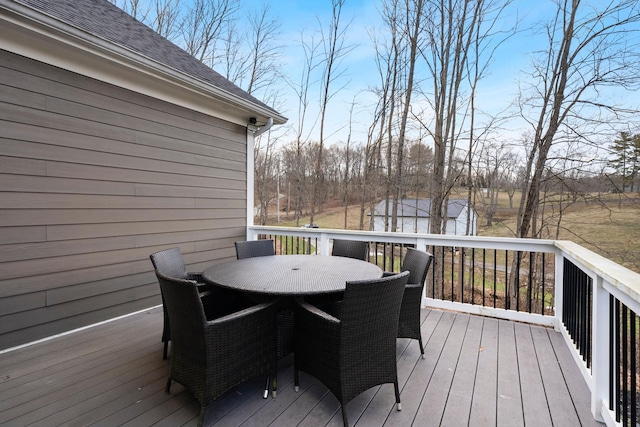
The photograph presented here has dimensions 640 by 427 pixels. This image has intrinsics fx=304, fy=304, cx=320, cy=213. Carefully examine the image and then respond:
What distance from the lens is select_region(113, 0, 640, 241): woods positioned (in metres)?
5.20

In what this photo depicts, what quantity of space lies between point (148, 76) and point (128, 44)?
326 millimetres

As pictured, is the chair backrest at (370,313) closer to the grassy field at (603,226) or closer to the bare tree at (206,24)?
the grassy field at (603,226)

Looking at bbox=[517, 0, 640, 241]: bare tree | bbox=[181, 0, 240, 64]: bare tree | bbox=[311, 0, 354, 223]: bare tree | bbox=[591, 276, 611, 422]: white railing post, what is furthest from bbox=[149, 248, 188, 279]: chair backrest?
bbox=[181, 0, 240, 64]: bare tree

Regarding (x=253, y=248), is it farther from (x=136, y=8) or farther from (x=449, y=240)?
(x=136, y=8)

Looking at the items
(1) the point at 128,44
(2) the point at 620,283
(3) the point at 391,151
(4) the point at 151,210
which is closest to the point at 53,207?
(4) the point at 151,210

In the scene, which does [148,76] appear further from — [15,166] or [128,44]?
[15,166]

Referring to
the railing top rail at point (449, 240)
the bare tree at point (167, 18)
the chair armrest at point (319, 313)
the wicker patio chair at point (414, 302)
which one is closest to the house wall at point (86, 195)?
the railing top rail at point (449, 240)

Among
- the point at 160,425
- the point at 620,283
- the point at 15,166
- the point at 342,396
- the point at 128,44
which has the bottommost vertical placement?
the point at 160,425

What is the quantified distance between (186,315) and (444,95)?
22.2ft

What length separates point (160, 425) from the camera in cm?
169

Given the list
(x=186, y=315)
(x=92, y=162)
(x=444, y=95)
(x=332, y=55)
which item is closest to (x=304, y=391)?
(x=186, y=315)

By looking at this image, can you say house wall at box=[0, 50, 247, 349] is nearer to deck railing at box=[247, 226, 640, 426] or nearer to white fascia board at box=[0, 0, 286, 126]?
white fascia board at box=[0, 0, 286, 126]

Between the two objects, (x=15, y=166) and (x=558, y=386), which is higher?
(x=15, y=166)

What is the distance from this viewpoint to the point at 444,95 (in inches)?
260
